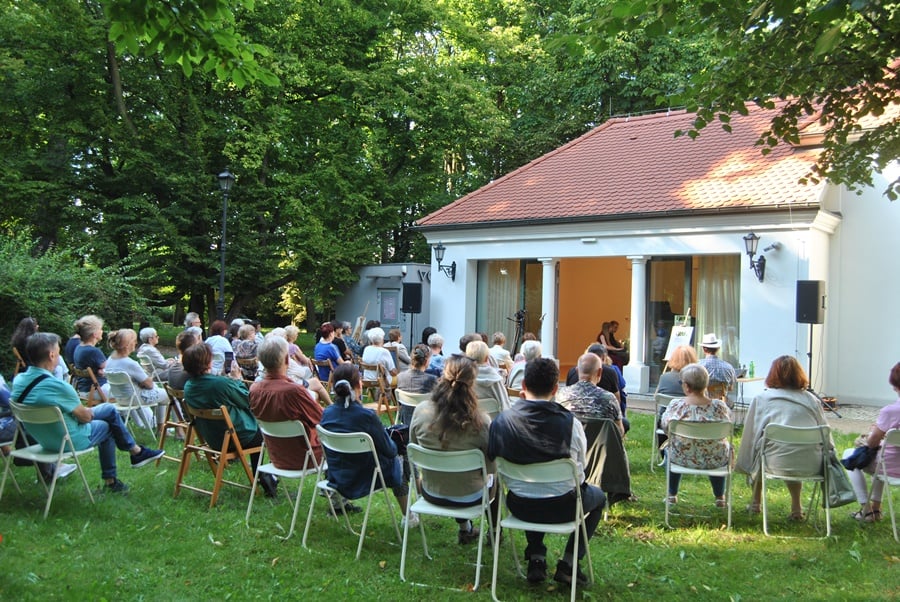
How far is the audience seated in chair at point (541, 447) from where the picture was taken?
12.4 feet

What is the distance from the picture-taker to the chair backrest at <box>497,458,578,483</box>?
362 centimetres

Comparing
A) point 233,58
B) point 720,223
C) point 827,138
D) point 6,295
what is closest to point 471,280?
point 720,223

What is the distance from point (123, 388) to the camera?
720 cm

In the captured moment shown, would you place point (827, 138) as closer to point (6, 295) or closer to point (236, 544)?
point (236, 544)

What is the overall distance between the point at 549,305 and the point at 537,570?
437 inches

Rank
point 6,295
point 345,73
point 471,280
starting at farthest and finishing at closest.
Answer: point 345,73, point 471,280, point 6,295

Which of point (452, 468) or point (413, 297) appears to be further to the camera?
point (413, 297)

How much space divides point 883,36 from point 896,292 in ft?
28.5

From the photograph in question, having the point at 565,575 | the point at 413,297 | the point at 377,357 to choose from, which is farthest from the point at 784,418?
the point at 413,297

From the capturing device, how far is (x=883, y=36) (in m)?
5.08

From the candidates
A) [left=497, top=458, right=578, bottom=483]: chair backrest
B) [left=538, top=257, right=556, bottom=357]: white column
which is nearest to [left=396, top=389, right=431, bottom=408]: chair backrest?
[left=497, top=458, right=578, bottom=483]: chair backrest

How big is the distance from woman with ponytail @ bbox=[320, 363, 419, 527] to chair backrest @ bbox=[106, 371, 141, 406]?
3.43 metres

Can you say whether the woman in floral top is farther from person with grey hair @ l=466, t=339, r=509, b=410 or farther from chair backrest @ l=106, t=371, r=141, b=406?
chair backrest @ l=106, t=371, r=141, b=406

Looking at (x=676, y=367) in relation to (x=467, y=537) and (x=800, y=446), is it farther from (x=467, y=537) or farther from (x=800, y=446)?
(x=467, y=537)
